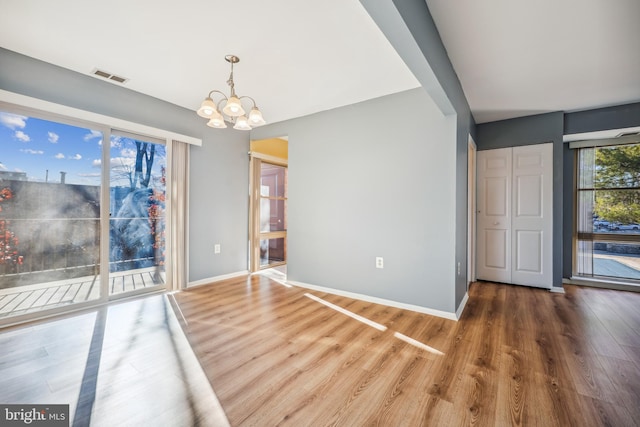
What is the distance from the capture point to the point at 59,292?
9.32 feet

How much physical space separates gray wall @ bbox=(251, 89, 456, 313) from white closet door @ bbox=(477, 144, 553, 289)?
6.63 ft

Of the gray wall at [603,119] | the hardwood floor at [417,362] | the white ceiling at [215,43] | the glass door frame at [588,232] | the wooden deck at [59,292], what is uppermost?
the white ceiling at [215,43]

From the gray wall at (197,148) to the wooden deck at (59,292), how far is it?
759 mm

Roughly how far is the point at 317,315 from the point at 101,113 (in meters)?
3.31

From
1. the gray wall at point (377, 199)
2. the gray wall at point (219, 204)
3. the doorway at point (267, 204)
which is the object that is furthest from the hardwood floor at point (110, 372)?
the doorway at point (267, 204)

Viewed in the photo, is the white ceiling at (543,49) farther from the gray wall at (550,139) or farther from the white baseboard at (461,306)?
the white baseboard at (461,306)

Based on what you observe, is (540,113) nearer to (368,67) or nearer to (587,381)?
(368,67)

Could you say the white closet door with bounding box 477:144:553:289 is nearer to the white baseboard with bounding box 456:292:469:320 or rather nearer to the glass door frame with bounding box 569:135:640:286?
the glass door frame with bounding box 569:135:640:286

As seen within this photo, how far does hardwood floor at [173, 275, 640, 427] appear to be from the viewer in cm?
147

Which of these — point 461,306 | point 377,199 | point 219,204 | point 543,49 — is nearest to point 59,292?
point 219,204

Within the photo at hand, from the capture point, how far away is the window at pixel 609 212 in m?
3.80

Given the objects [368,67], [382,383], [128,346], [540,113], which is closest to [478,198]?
[540,113]

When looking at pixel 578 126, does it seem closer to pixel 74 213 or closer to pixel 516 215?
pixel 516 215

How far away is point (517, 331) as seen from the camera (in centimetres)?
247
